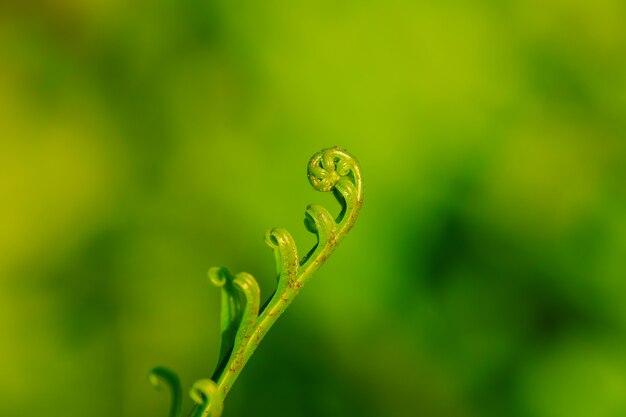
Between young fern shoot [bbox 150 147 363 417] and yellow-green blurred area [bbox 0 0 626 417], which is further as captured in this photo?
yellow-green blurred area [bbox 0 0 626 417]

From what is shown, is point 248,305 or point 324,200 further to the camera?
point 324,200

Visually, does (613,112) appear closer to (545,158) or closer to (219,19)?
(545,158)

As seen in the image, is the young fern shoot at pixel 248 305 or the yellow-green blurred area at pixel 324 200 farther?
the yellow-green blurred area at pixel 324 200
